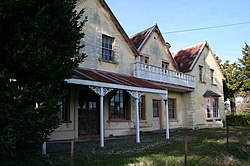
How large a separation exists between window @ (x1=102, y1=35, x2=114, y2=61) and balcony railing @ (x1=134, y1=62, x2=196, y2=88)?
207cm

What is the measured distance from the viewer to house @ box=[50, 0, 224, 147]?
40.2 ft

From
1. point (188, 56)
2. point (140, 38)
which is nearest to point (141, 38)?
point (140, 38)

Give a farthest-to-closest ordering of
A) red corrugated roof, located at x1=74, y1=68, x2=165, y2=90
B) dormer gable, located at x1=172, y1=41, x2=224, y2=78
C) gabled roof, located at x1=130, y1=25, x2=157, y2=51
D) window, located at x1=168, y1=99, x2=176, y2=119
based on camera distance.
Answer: dormer gable, located at x1=172, y1=41, x2=224, y2=78
window, located at x1=168, y1=99, x2=176, y2=119
gabled roof, located at x1=130, y1=25, x2=157, y2=51
red corrugated roof, located at x1=74, y1=68, x2=165, y2=90

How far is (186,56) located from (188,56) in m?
0.35

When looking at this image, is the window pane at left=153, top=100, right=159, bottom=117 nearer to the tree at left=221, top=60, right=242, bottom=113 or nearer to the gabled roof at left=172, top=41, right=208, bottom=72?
the gabled roof at left=172, top=41, right=208, bottom=72

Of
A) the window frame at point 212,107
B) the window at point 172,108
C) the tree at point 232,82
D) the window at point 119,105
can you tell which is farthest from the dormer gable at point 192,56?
the window at point 119,105

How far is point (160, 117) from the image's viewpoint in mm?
19016

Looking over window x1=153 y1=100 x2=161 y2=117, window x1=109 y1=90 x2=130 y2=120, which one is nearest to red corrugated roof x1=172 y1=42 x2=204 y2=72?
window x1=153 y1=100 x2=161 y2=117

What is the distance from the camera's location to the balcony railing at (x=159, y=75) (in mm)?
16344

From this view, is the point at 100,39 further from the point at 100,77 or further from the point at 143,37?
the point at 143,37

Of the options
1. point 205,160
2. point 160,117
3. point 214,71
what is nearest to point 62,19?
point 205,160

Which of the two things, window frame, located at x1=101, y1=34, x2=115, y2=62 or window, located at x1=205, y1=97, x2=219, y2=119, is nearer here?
window frame, located at x1=101, y1=34, x2=115, y2=62

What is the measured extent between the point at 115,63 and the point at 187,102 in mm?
9544

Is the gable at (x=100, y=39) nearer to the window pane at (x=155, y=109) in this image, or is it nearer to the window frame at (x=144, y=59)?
the window frame at (x=144, y=59)
